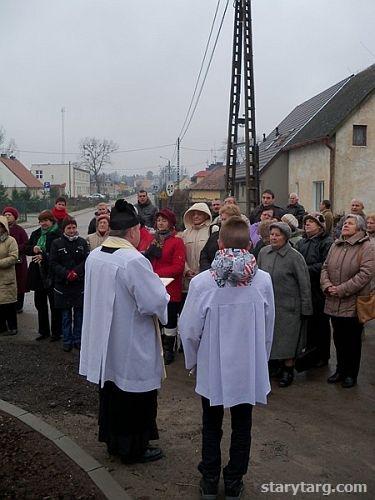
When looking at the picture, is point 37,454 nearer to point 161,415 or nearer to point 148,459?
point 148,459

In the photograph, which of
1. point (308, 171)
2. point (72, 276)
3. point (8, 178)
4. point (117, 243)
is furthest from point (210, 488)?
point (8, 178)

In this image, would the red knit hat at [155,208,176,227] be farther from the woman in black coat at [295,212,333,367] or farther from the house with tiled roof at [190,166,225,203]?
the house with tiled roof at [190,166,225,203]

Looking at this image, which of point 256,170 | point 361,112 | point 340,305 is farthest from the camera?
point 361,112

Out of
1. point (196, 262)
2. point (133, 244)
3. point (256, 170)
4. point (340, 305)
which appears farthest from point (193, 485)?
point (256, 170)

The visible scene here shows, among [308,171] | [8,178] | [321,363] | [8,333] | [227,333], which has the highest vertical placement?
[8,178]

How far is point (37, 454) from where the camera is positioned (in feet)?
12.7

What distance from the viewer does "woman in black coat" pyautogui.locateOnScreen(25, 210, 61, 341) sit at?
24.5 ft

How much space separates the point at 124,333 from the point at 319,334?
11.3 ft

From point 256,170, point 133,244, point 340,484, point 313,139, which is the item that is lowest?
point 340,484

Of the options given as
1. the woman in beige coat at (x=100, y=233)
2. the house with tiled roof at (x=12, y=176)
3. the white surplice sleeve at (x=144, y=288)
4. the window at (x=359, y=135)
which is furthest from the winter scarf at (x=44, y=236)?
the house with tiled roof at (x=12, y=176)

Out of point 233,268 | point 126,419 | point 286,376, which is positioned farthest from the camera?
point 286,376

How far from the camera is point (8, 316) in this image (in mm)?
7957

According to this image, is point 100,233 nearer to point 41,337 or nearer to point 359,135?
point 41,337

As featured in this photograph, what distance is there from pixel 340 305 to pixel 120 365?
9.35ft
